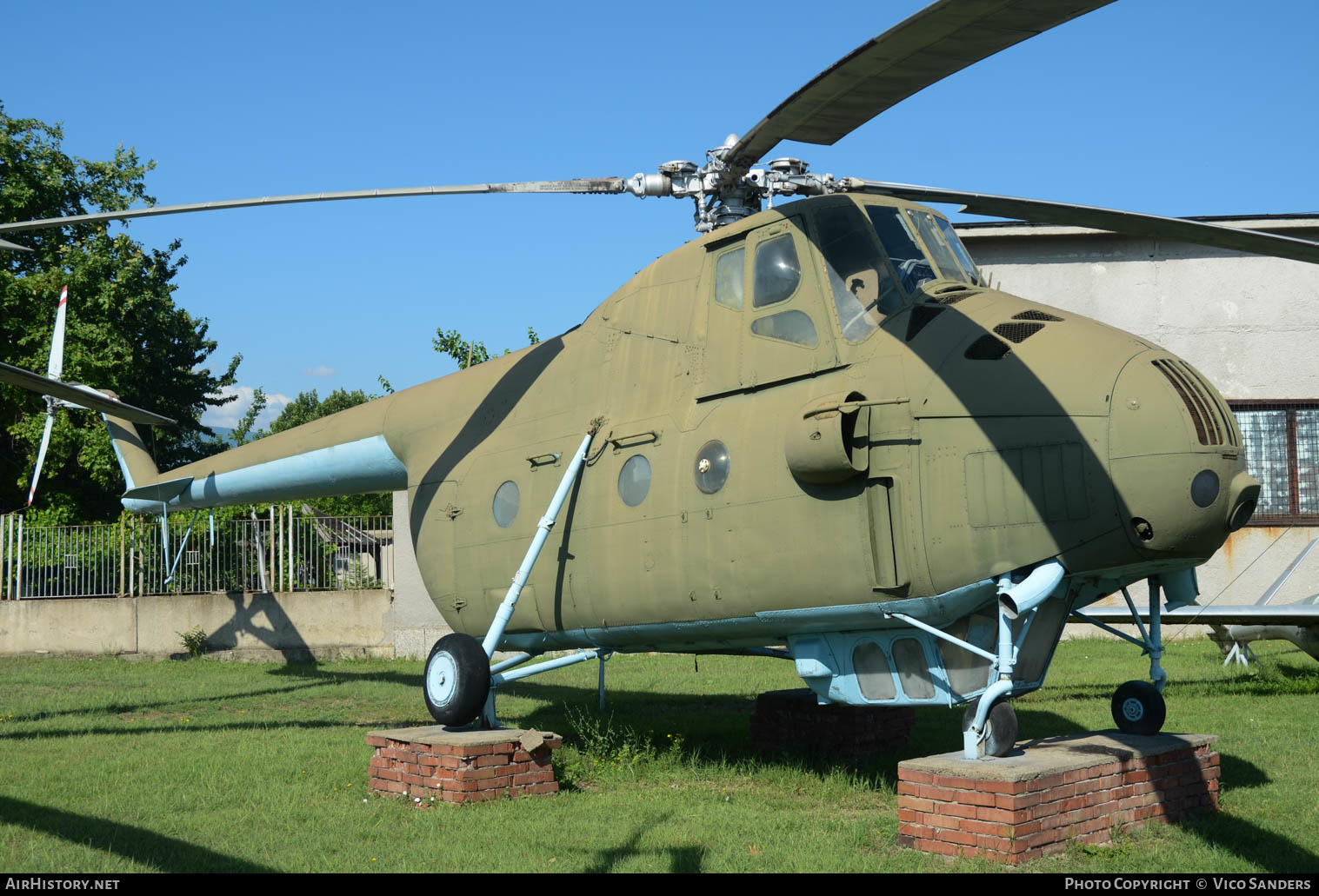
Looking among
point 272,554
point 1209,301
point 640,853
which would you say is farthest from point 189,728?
point 1209,301

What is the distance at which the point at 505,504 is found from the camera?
33.5ft

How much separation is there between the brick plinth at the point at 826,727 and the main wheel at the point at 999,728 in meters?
3.37

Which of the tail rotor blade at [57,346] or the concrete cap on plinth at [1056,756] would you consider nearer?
the concrete cap on plinth at [1056,756]

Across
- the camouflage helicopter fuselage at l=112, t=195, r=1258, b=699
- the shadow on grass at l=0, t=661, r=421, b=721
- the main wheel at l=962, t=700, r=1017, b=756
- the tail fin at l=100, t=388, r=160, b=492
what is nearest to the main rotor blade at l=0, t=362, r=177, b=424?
the tail fin at l=100, t=388, r=160, b=492

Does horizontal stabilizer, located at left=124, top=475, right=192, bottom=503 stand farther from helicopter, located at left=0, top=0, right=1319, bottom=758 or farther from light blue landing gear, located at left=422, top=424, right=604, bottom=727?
light blue landing gear, located at left=422, top=424, right=604, bottom=727

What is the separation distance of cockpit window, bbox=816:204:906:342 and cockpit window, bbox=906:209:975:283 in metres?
0.53

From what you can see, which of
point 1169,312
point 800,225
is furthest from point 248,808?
point 1169,312

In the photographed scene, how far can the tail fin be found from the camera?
15352mm

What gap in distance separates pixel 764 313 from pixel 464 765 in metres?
4.20

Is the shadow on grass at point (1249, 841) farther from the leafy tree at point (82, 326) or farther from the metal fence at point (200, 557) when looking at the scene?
the leafy tree at point (82, 326)

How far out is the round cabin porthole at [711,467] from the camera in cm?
820

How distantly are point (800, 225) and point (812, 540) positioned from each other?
237 cm

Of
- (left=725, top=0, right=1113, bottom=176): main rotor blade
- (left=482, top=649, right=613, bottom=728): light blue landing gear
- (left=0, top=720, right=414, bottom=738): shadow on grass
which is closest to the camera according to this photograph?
(left=725, top=0, right=1113, bottom=176): main rotor blade

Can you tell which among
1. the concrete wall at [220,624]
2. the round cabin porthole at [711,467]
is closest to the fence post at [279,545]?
the concrete wall at [220,624]
